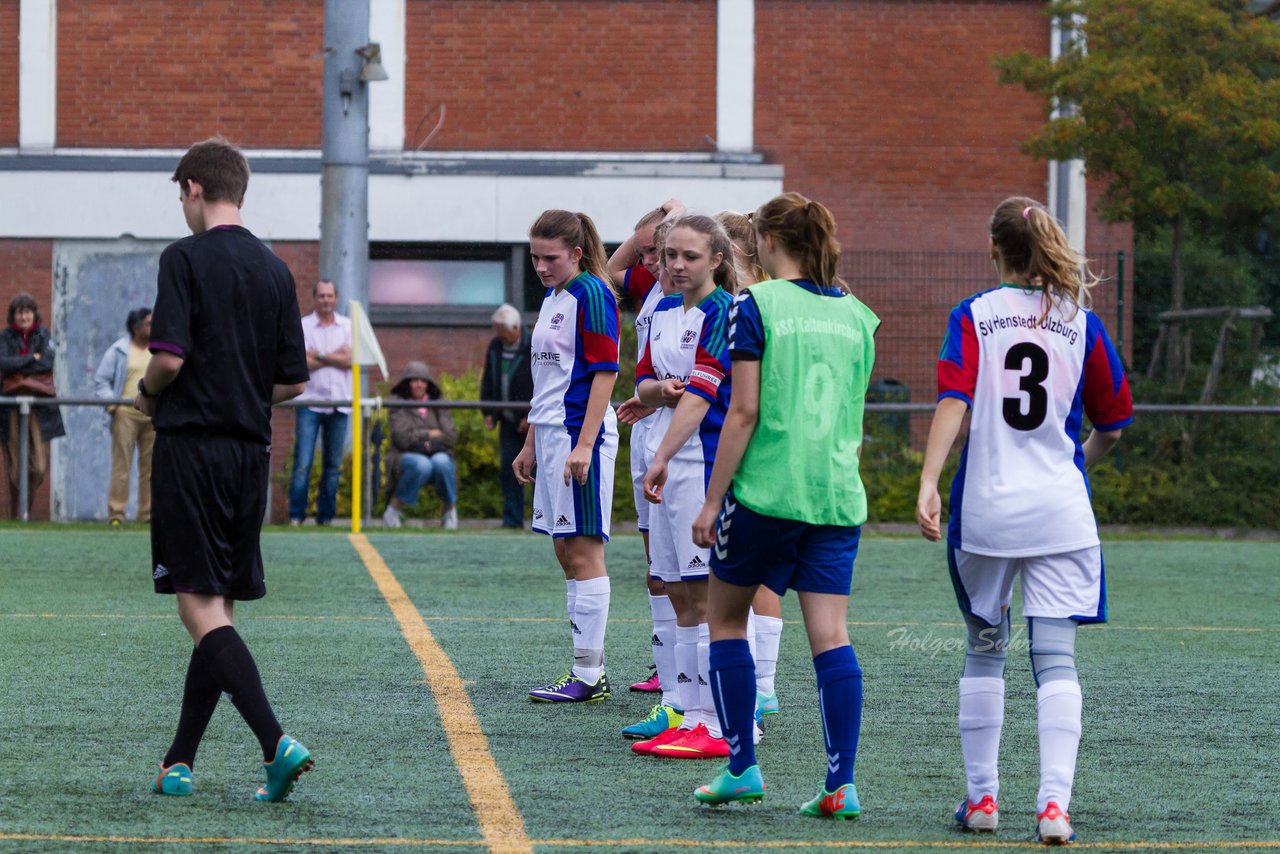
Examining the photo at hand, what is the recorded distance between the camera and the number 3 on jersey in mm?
4727

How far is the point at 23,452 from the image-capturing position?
15.2 m

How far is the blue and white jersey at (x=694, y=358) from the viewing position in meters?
5.34

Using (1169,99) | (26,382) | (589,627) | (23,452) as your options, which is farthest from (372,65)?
(589,627)

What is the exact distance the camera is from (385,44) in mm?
20922

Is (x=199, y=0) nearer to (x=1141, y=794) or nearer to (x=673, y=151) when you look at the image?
(x=673, y=151)

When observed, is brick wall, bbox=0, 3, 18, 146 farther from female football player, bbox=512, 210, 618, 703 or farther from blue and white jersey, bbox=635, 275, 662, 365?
blue and white jersey, bbox=635, 275, 662, 365

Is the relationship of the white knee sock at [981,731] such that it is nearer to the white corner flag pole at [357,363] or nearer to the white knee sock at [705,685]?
the white knee sock at [705,685]

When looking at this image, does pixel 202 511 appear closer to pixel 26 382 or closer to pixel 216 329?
pixel 216 329

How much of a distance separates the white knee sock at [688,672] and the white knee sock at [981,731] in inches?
52.3

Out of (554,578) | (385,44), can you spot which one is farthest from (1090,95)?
(554,578)

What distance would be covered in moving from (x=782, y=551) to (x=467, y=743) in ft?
5.15

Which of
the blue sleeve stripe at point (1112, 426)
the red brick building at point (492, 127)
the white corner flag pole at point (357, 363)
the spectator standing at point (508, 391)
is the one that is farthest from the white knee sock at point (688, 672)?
the red brick building at point (492, 127)

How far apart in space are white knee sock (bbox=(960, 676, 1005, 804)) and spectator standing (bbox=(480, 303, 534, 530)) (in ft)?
34.1

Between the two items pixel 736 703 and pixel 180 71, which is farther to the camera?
pixel 180 71
